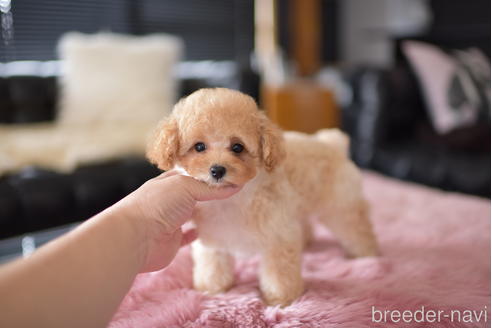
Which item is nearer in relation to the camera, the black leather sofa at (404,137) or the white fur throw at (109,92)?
the black leather sofa at (404,137)

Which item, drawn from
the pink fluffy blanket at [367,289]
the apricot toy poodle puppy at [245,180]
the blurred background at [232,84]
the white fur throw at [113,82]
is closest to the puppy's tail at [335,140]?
the apricot toy poodle puppy at [245,180]

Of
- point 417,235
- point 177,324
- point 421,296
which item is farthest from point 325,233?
point 177,324

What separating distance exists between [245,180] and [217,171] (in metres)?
0.08

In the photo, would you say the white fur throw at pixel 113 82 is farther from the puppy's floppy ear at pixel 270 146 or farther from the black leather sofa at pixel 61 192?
the puppy's floppy ear at pixel 270 146

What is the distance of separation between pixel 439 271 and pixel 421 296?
220 millimetres

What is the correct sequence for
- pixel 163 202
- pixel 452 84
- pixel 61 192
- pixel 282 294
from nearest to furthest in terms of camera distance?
1. pixel 163 202
2. pixel 282 294
3. pixel 61 192
4. pixel 452 84

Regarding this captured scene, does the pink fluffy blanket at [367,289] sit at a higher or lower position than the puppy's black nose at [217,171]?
lower

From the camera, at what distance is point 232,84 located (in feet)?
8.99

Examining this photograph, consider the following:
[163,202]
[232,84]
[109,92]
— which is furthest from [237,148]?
[109,92]

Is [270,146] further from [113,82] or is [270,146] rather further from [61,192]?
[113,82]

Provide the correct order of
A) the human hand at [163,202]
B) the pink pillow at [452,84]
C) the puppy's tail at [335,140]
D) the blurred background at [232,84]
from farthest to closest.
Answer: the pink pillow at [452,84] < the blurred background at [232,84] < the puppy's tail at [335,140] < the human hand at [163,202]

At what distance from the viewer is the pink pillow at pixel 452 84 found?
2398 mm

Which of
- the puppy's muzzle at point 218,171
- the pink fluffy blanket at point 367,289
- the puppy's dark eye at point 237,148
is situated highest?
the puppy's dark eye at point 237,148

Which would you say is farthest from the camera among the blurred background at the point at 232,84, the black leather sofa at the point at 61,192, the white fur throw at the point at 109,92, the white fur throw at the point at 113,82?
the white fur throw at the point at 113,82
